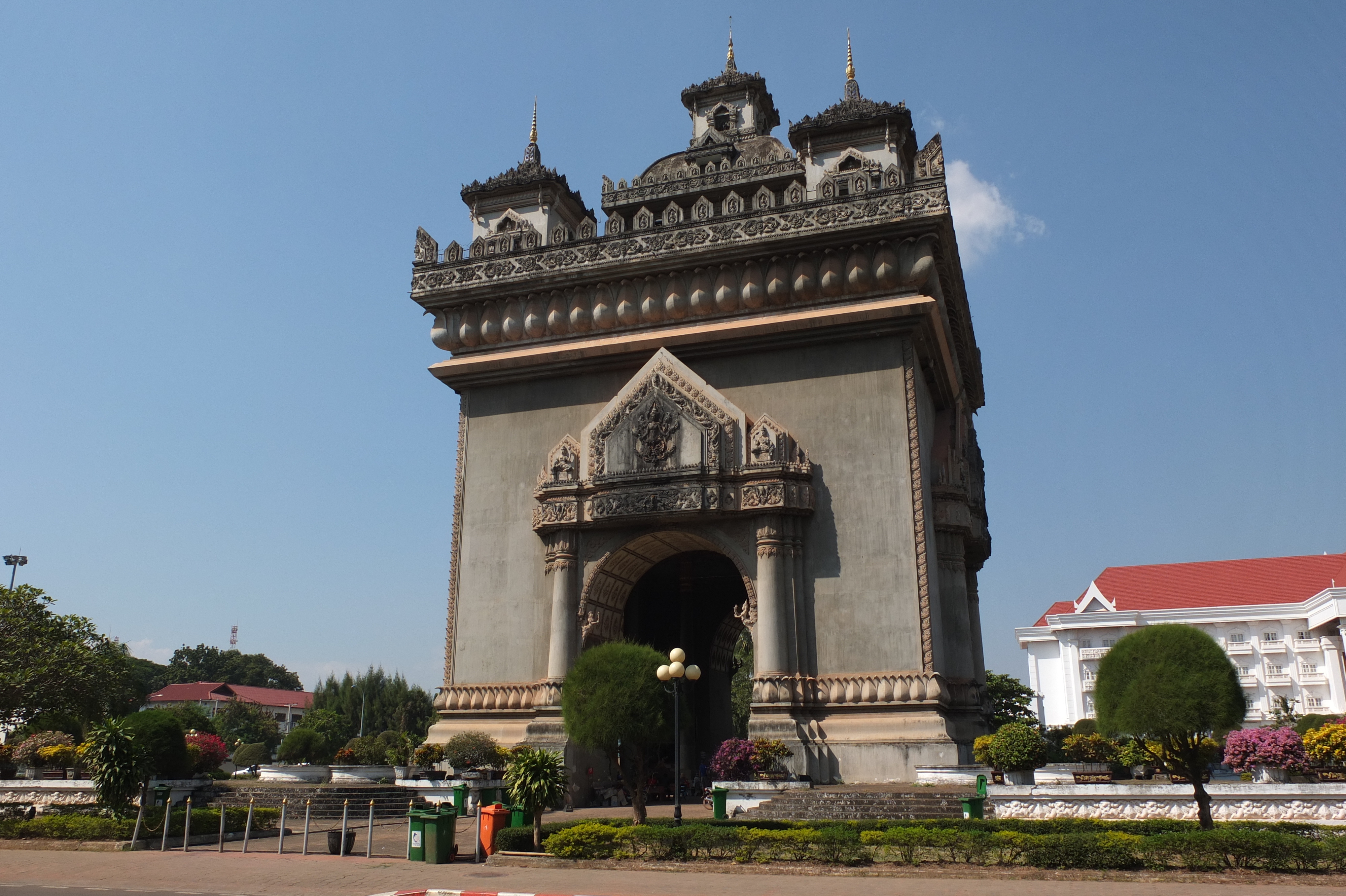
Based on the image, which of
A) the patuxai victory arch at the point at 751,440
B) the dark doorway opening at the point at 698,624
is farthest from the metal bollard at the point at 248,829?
the dark doorway opening at the point at 698,624

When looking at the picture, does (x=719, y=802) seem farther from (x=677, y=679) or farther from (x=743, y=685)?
(x=743, y=685)

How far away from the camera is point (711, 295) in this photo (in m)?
24.6

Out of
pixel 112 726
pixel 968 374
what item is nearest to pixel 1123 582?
pixel 968 374

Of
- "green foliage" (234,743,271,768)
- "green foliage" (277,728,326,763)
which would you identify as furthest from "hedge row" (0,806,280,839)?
"green foliage" (234,743,271,768)

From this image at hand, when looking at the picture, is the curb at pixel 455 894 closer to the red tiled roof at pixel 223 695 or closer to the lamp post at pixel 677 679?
the lamp post at pixel 677 679

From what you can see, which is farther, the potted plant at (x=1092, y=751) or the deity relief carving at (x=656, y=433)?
the deity relief carving at (x=656, y=433)

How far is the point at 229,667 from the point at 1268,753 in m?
106

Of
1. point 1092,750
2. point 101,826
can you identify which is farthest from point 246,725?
point 1092,750

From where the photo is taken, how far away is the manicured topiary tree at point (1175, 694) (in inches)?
530

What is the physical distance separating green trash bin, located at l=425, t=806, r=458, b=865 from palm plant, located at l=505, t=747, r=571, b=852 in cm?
104

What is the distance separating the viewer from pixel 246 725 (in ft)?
231

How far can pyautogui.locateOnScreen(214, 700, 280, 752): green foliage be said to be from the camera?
6900cm

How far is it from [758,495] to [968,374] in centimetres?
1168

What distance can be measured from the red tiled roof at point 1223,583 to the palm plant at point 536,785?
59472 mm
